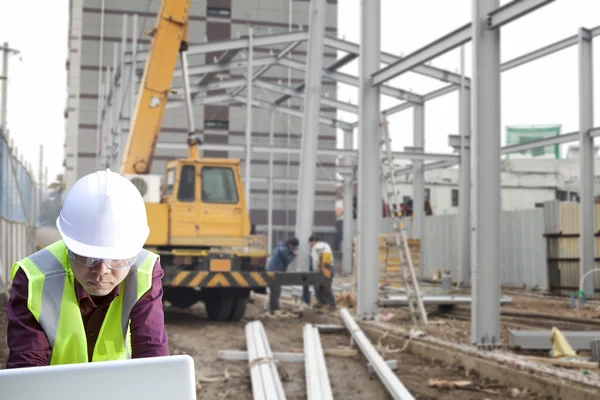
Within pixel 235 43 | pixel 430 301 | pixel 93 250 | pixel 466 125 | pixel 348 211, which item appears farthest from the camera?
pixel 348 211

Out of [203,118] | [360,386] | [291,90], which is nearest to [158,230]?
[360,386]

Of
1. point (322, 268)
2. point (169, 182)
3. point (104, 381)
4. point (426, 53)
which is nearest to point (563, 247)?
point (322, 268)

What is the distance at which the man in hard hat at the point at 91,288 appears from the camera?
229cm

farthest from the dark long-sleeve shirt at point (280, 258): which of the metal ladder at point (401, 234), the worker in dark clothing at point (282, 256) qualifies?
the metal ladder at point (401, 234)

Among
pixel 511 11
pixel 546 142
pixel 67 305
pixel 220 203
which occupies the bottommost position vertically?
pixel 67 305

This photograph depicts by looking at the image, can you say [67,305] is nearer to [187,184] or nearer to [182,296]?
[187,184]

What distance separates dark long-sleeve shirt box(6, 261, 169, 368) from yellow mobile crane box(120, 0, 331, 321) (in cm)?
1009

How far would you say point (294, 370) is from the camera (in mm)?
8984

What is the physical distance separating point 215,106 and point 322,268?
27.3 meters

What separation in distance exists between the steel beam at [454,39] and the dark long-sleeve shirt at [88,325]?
705 cm

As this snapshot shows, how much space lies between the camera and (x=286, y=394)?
7.68 m

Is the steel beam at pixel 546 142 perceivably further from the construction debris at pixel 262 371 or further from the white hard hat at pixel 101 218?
the white hard hat at pixel 101 218

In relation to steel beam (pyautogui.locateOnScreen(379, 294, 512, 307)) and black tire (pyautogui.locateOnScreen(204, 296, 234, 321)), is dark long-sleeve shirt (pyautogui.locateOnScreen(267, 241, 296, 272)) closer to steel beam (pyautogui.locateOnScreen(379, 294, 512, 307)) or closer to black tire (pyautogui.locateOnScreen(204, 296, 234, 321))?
black tire (pyautogui.locateOnScreen(204, 296, 234, 321))

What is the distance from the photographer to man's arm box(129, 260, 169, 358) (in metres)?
2.48
